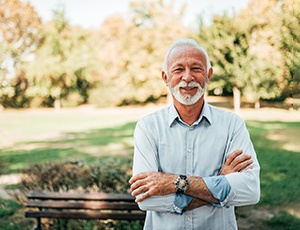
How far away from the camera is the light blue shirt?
59.3 inches

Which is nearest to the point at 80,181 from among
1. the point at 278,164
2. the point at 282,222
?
the point at 282,222

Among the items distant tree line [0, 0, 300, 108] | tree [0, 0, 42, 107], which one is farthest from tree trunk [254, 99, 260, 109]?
tree [0, 0, 42, 107]

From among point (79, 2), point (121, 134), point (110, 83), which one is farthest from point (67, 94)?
point (121, 134)

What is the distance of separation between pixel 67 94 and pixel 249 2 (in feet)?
34.8

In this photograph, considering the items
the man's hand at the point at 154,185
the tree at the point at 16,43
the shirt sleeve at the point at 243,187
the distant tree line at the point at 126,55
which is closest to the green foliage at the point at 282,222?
the shirt sleeve at the point at 243,187

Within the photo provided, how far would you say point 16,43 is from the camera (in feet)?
43.2

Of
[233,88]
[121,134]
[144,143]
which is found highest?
[144,143]

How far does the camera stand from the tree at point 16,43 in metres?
11.3

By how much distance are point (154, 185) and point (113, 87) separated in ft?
61.3

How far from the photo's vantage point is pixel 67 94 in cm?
1941

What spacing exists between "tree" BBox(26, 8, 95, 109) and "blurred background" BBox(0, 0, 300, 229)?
0.06 meters

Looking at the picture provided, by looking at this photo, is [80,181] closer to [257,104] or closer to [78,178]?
[78,178]

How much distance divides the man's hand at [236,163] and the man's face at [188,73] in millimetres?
306

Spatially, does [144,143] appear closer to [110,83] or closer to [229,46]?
[229,46]
